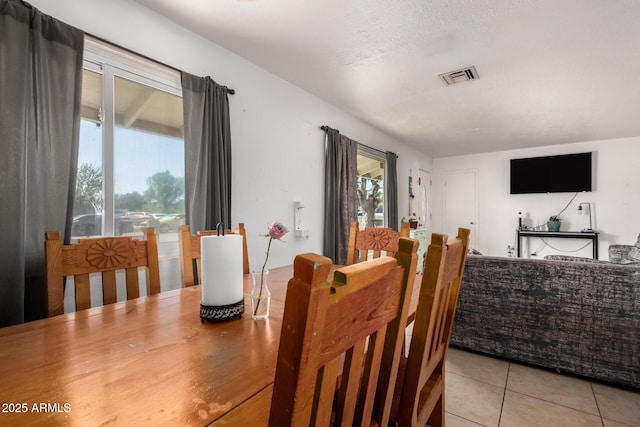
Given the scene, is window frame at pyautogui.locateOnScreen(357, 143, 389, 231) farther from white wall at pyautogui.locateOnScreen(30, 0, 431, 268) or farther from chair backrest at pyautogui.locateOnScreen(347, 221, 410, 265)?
chair backrest at pyautogui.locateOnScreen(347, 221, 410, 265)

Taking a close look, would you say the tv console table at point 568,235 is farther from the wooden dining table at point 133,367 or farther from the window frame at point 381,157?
the wooden dining table at point 133,367

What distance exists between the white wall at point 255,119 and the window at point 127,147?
0.15 metres

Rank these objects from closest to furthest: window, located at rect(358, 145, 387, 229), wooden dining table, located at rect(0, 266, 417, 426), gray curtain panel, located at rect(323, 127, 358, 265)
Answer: wooden dining table, located at rect(0, 266, 417, 426) < gray curtain panel, located at rect(323, 127, 358, 265) < window, located at rect(358, 145, 387, 229)

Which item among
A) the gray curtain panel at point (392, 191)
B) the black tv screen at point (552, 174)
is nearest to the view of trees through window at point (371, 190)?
the gray curtain panel at point (392, 191)

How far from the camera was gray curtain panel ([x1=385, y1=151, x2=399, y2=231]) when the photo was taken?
4887 mm

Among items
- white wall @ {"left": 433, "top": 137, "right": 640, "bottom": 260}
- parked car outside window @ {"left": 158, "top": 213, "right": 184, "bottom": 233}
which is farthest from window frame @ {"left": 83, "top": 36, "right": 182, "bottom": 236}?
white wall @ {"left": 433, "top": 137, "right": 640, "bottom": 260}

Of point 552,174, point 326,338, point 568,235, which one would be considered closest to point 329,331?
point 326,338

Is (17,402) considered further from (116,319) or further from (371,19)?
(371,19)

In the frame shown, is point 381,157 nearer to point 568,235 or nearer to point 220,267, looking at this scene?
point 568,235

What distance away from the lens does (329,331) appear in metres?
0.41

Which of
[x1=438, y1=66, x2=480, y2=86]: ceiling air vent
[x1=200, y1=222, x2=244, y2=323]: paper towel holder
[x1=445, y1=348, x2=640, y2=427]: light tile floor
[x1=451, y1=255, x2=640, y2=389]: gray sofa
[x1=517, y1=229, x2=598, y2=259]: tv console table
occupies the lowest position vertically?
[x1=445, y1=348, x2=640, y2=427]: light tile floor

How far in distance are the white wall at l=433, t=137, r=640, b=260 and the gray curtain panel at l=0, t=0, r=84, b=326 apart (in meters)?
6.78

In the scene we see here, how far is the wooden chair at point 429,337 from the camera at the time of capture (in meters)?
0.77

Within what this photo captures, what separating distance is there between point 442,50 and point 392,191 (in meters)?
2.68
